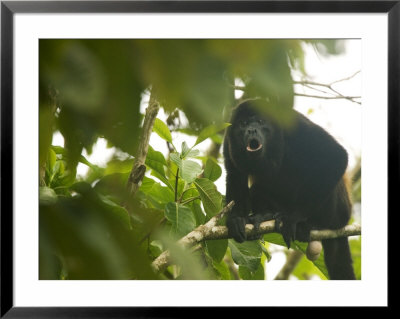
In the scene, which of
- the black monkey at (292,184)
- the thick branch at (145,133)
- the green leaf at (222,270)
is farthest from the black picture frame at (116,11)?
the thick branch at (145,133)

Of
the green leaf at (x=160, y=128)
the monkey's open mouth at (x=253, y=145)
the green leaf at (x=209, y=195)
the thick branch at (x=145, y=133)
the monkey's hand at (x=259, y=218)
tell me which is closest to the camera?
the thick branch at (x=145, y=133)

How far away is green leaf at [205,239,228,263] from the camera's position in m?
1.46

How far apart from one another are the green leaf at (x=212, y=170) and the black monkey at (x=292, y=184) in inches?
2.8

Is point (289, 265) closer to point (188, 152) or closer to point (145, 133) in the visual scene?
point (188, 152)

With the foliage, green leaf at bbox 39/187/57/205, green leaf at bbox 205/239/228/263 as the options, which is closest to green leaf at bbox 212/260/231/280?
green leaf at bbox 205/239/228/263

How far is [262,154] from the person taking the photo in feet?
6.14

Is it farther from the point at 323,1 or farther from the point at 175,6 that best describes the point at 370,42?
the point at 175,6

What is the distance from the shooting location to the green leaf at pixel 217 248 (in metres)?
1.46

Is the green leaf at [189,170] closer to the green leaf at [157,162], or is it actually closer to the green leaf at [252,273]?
the green leaf at [157,162]

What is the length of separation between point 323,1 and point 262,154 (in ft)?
2.18

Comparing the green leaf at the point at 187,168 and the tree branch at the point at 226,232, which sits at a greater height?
the green leaf at the point at 187,168

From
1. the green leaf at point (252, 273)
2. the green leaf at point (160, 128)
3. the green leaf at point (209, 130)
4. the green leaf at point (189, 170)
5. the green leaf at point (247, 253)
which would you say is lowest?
the green leaf at point (252, 273)

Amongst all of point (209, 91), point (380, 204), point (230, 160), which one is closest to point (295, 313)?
point (380, 204)

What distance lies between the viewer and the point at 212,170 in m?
1.54
